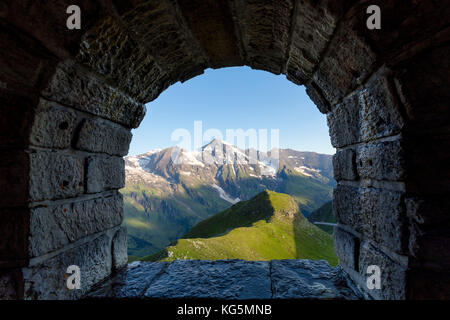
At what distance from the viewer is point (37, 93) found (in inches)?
67.1

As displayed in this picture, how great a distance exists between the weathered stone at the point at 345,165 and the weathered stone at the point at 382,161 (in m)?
0.09

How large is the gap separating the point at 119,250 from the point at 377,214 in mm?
2877

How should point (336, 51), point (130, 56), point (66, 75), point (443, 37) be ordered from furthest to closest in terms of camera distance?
point (130, 56)
point (336, 51)
point (66, 75)
point (443, 37)

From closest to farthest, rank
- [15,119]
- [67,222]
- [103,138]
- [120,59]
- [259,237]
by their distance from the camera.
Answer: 1. [15,119]
2. [67,222]
3. [120,59]
4. [103,138]
5. [259,237]

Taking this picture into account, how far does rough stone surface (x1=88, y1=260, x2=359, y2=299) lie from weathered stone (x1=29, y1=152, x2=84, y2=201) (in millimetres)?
1105

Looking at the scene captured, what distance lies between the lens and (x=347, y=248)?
2.41m

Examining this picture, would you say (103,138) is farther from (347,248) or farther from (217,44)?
(347,248)

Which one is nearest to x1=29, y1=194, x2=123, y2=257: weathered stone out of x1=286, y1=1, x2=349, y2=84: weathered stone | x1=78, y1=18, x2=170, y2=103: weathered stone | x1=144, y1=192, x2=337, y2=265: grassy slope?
x1=78, y1=18, x2=170, y2=103: weathered stone

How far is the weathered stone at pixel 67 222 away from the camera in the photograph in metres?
1.74

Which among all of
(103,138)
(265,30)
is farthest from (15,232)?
(265,30)

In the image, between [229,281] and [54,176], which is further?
[229,281]

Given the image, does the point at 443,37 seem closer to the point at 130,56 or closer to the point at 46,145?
the point at 130,56
